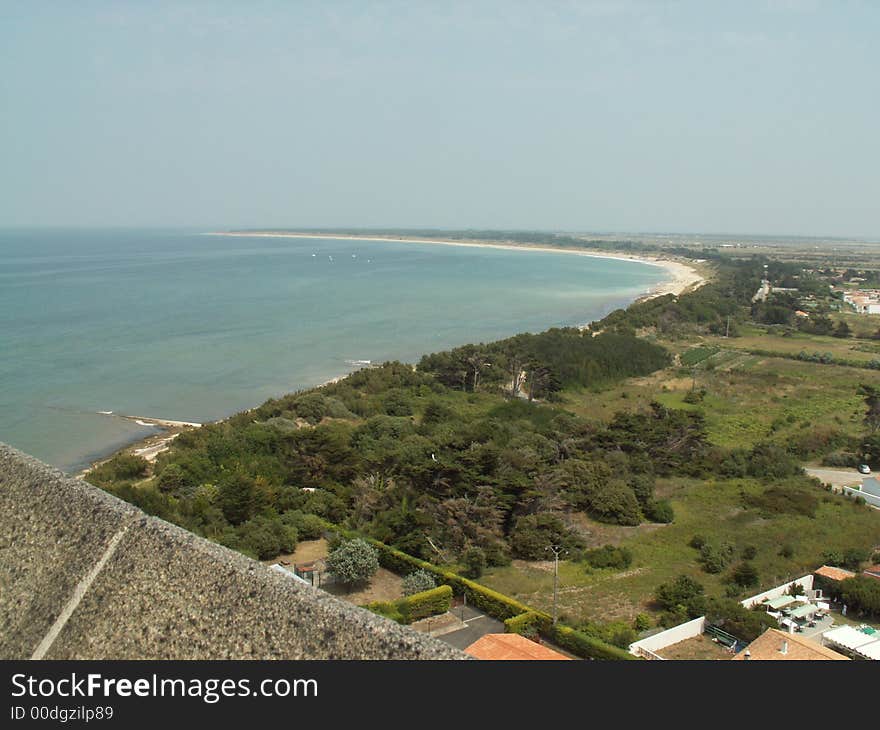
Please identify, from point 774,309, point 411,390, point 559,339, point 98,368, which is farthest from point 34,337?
point 774,309

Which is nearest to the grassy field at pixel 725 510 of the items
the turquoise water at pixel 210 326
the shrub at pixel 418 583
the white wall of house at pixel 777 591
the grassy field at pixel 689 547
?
the grassy field at pixel 689 547

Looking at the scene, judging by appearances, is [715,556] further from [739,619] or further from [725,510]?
[725,510]

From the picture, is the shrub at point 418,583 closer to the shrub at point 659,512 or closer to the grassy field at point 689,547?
the grassy field at point 689,547

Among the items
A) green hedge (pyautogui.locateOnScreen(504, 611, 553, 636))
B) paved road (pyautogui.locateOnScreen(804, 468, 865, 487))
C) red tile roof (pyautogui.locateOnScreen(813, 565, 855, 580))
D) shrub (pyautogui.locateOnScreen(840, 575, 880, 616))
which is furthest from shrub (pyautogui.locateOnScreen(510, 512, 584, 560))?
paved road (pyautogui.locateOnScreen(804, 468, 865, 487))
